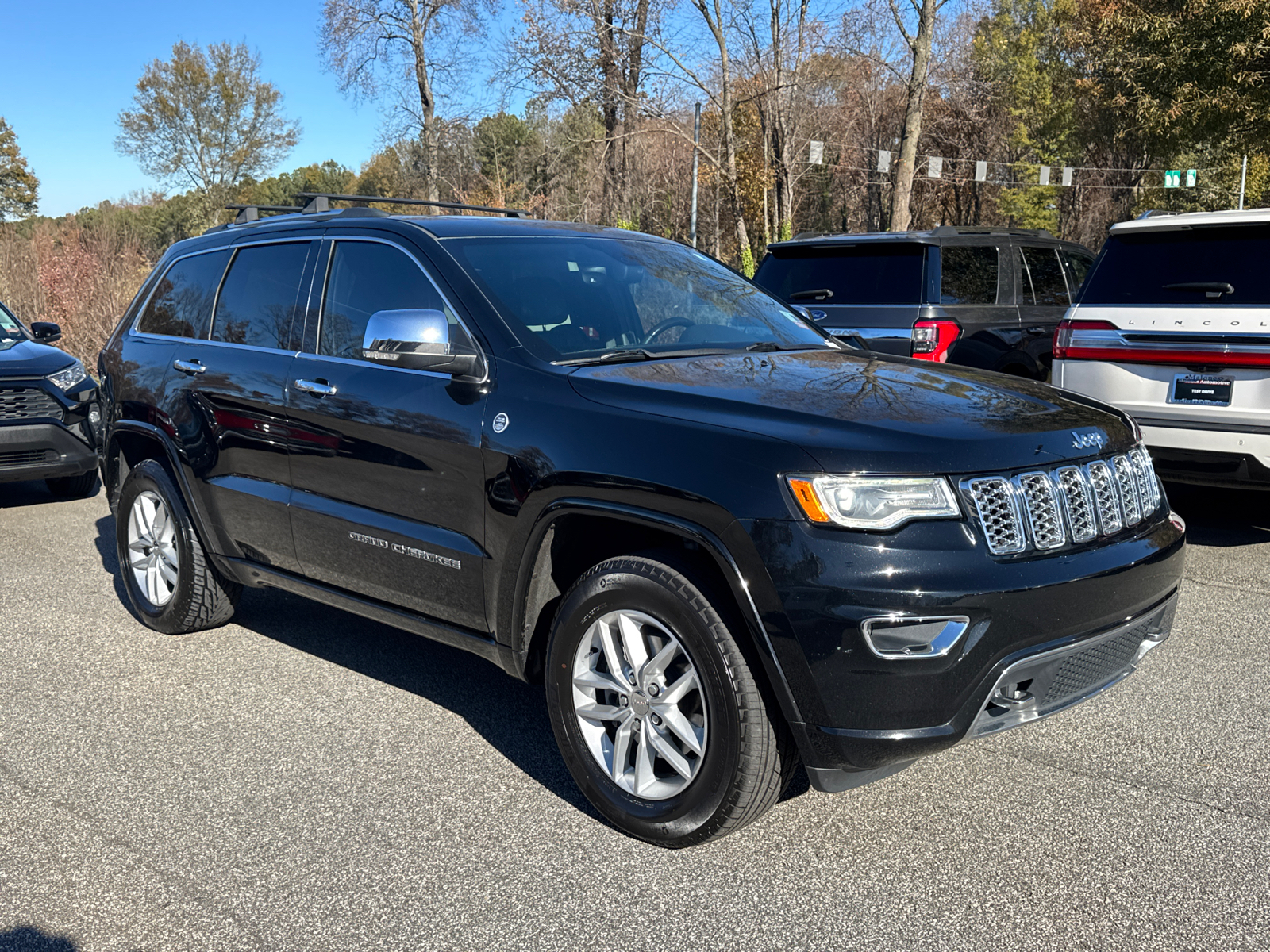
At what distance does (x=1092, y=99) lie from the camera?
44.0 metres

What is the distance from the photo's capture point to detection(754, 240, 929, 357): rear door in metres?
8.15

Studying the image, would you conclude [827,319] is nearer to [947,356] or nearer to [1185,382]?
[947,356]

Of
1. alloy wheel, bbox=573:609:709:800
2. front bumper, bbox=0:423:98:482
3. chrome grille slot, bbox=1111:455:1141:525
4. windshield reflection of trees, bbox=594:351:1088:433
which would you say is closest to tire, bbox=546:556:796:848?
alloy wheel, bbox=573:609:709:800

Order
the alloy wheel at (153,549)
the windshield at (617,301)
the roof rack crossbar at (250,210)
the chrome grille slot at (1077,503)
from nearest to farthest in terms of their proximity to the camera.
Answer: the chrome grille slot at (1077,503)
the windshield at (617,301)
the alloy wheel at (153,549)
the roof rack crossbar at (250,210)

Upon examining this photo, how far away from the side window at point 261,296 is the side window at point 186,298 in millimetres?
116

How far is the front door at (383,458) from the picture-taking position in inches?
147

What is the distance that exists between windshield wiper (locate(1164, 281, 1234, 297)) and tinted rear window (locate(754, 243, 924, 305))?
214 centimetres

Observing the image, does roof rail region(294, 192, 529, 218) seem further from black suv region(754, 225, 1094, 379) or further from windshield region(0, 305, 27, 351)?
windshield region(0, 305, 27, 351)

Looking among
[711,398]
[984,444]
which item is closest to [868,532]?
[984,444]

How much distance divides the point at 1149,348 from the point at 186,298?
509cm

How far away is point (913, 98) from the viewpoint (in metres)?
18.1

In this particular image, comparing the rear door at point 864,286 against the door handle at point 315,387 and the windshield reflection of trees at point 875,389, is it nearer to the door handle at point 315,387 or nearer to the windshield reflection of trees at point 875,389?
the windshield reflection of trees at point 875,389

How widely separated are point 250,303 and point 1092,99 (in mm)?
45893

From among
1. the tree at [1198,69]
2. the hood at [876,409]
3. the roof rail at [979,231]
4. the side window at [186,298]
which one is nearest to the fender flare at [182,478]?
the side window at [186,298]
